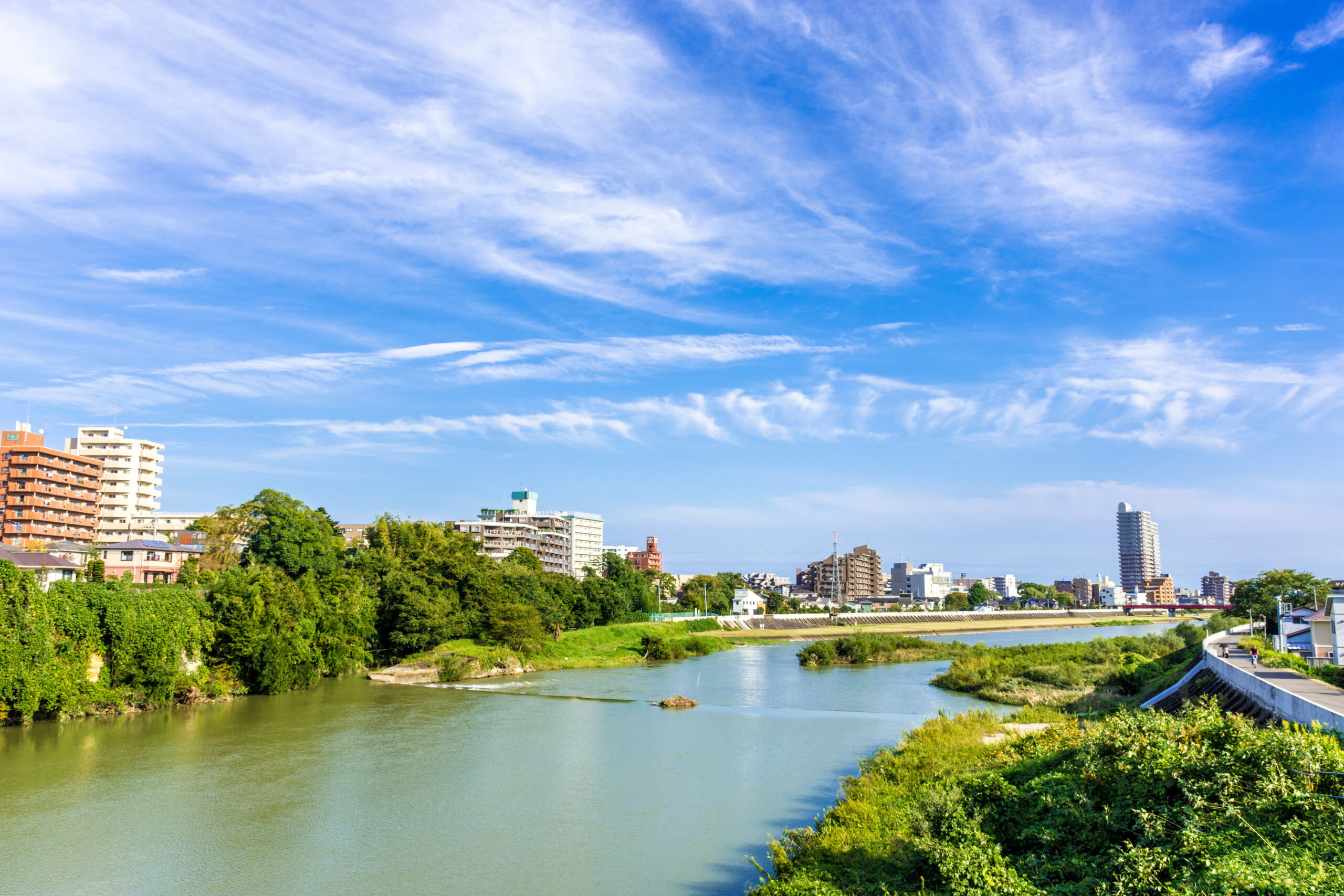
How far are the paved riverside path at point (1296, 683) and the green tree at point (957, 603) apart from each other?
133 m

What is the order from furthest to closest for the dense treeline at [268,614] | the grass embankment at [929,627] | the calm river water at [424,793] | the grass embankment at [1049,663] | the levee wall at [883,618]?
1. the levee wall at [883,618]
2. the grass embankment at [929,627]
3. the grass embankment at [1049,663]
4. the dense treeline at [268,614]
5. the calm river water at [424,793]

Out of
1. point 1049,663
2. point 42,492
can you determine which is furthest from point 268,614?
point 42,492

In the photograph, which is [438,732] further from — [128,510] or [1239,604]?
[128,510]

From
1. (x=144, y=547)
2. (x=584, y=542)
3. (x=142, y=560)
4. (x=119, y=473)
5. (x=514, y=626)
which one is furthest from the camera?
(x=584, y=542)

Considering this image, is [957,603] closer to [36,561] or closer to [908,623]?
[908,623]

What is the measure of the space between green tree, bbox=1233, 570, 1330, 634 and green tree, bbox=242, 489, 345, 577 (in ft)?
220

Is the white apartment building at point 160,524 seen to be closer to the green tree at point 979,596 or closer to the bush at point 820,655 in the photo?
the bush at point 820,655

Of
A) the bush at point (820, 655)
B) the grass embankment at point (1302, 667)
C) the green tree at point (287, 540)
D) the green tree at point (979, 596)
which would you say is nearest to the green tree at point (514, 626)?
the green tree at point (287, 540)

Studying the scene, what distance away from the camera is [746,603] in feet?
400

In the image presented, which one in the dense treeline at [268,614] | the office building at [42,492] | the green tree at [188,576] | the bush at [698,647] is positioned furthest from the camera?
the office building at [42,492]

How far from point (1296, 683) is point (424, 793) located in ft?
87.7

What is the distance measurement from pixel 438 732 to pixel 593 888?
19.1 metres

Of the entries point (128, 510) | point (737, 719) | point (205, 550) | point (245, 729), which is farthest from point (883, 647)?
point (128, 510)

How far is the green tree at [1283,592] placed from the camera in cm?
5934
